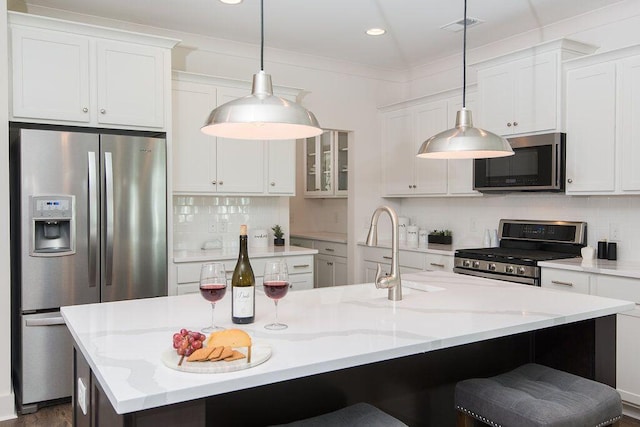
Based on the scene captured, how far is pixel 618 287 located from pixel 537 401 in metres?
1.83

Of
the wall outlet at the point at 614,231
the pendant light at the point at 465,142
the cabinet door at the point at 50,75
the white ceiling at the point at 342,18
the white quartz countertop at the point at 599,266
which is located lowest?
the white quartz countertop at the point at 599,266

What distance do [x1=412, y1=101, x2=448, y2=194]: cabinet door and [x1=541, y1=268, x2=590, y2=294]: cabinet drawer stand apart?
4.74 ft

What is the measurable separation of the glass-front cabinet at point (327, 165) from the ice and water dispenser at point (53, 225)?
300 centimetres

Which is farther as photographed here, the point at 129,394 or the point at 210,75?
the point at 210,75

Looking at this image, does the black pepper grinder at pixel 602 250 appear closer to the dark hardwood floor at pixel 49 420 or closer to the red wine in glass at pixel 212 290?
the dark hardwood floor at pixel 49 420

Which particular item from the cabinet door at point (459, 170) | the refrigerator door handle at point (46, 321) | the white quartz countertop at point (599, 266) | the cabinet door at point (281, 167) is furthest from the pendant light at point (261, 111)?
the cabinet door at point (459, 170)

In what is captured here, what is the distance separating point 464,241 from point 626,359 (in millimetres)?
1963

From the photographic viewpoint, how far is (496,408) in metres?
1.79

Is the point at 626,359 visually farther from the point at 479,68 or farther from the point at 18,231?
the point at 18,231

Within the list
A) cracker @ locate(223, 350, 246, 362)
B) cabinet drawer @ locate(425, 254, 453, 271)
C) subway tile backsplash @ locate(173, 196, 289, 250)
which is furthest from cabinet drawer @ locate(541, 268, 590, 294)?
cracker @ locate(223, 350, 246, 362)

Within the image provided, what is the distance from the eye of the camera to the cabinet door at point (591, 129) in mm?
3496

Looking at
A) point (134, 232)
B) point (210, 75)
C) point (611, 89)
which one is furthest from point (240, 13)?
point (611, 89)

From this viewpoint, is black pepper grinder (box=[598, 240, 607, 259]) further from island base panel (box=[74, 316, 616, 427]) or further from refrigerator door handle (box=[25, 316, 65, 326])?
refrigerator door handle (box=[25, 316, 65, 326])

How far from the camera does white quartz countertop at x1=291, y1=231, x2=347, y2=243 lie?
5.79 m
